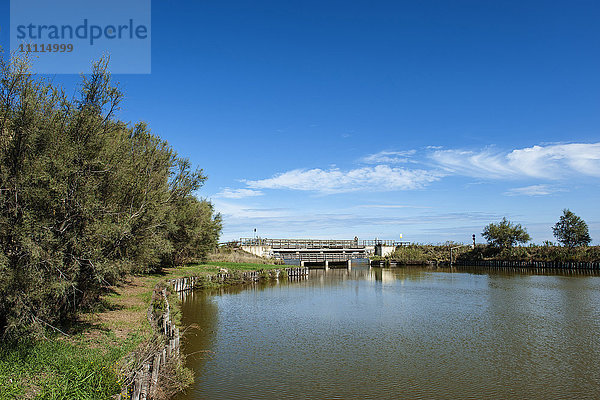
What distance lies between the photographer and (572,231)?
232 feet

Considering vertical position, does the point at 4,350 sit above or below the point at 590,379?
above

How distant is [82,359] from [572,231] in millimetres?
80408

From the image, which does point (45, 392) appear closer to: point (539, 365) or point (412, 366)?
point (412, 366)

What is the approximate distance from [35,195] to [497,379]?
15.2 meters

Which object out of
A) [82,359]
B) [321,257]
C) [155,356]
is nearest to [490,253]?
[321,257]

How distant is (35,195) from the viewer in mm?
11484

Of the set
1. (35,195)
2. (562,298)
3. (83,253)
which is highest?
(35,195)

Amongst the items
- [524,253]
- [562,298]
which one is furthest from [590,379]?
[524,253]

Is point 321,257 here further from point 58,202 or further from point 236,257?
point 58,202

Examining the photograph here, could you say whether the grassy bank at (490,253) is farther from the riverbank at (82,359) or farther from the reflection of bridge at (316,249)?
the riverbank at (82,359)

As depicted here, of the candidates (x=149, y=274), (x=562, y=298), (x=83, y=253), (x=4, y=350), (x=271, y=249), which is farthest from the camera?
(x=271, y=249)

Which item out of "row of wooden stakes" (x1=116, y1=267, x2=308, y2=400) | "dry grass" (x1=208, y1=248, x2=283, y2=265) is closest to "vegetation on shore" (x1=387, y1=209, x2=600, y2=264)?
"dry grass" (x1=208, y1=248, x2=283, y2=265)

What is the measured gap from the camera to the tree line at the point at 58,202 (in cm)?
1095

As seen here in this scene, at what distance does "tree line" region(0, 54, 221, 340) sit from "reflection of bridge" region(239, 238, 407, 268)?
169 feet
